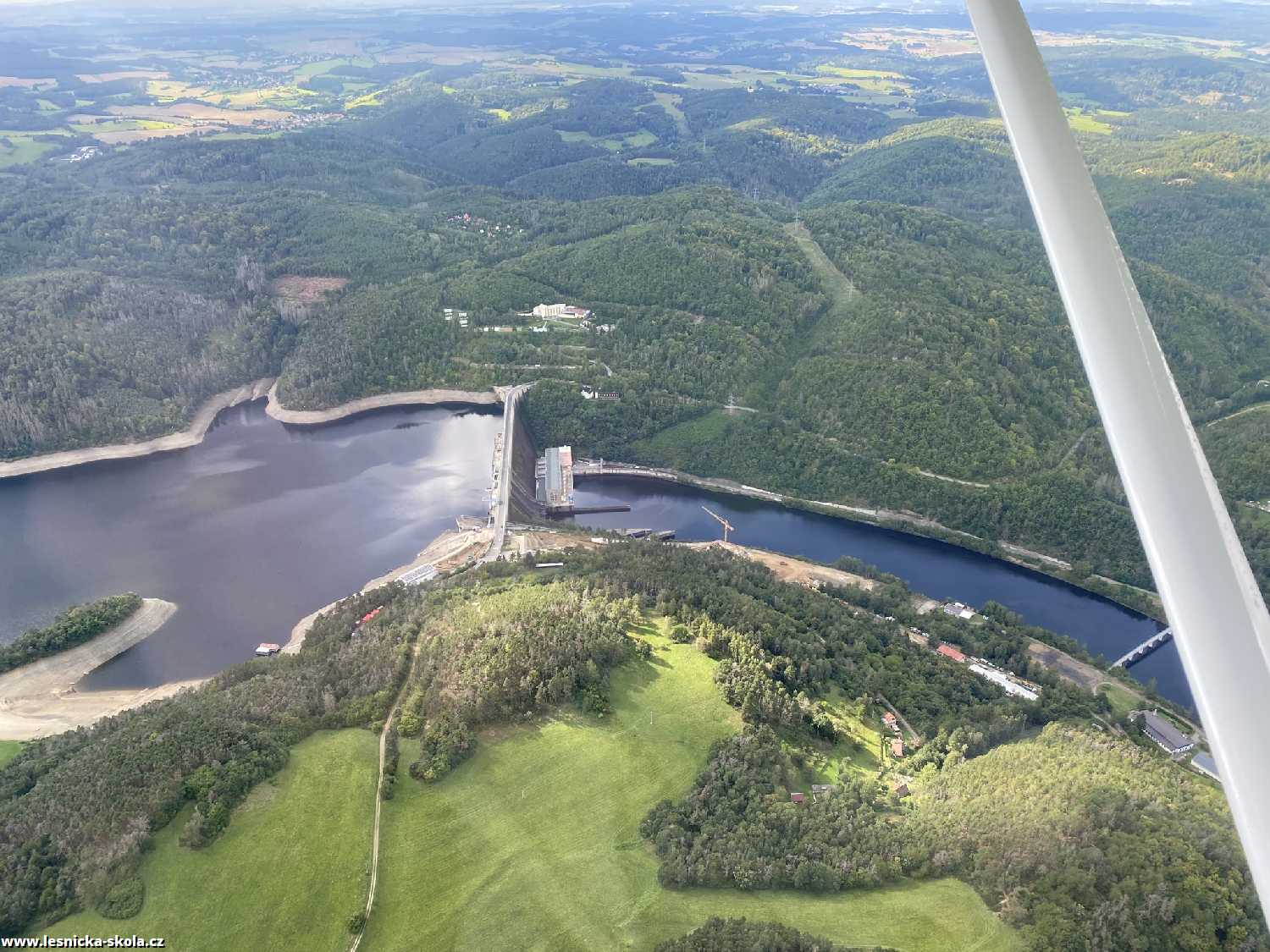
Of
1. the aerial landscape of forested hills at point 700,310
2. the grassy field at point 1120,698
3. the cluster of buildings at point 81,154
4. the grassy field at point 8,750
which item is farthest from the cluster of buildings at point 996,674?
the cluster of buildings at point 81,154

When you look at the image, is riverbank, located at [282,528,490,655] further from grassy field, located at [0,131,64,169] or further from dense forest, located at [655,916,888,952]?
grassy field, located at [0,131,64,169]

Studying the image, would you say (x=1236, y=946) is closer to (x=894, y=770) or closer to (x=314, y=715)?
(x=894, y=770)

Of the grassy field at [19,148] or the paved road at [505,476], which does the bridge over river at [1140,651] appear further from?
the grassy field at [19,148]

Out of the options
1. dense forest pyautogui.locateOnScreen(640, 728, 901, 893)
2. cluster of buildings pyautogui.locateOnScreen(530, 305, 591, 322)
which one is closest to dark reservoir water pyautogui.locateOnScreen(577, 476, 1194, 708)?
cluster of buildings pyautogui.locateOnScreen(530, 305, 591, 322)

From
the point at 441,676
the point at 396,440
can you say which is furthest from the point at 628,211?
the point at 441,676

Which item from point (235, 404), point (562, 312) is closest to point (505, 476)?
point (562, 312)
